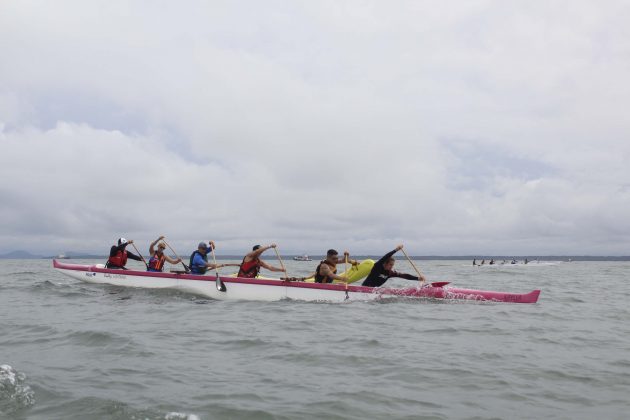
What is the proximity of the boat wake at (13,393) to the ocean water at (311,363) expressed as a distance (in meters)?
0.02

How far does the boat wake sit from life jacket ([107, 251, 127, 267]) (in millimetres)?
13829

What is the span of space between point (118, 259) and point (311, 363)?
14.8 metres

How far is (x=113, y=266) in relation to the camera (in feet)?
66.7

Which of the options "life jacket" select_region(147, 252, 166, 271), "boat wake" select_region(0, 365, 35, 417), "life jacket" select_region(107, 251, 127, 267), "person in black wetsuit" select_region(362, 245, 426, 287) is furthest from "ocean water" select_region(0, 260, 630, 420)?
"life jacket" select_region(107, 251, 127, 267)

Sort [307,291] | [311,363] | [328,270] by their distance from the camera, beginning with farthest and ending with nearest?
[328,270]
[307,291]
[311,363]

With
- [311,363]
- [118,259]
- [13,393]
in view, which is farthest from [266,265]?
[13,393]

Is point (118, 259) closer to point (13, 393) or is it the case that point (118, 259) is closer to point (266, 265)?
point (266, 265)

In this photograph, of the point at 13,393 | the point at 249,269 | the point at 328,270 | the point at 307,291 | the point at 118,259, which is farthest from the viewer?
the point at 118,259

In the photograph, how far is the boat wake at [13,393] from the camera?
18.2 feet

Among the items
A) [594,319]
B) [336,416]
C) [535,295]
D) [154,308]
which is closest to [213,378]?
[336,416]

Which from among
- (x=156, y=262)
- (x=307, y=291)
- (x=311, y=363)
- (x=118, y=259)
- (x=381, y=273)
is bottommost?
(x=311, y=363)

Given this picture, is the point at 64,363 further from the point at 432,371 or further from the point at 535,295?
the point at 535,295

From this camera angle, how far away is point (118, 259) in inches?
799

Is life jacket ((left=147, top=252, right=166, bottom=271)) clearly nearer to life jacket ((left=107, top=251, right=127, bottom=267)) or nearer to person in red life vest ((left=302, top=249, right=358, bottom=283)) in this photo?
life jacket ((left=107, top=251, right=127, bottom=267))
